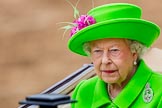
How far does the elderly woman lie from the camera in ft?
11.8

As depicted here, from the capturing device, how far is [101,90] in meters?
3.83

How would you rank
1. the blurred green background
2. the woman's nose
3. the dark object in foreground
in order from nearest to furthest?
1. the dark object in foreground
2. the woman's nose
3. the blurred green background

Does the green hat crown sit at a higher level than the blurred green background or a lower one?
lower

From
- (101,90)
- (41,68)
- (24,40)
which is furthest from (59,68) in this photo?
(101,90)

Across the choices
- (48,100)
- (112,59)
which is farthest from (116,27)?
(48,100)

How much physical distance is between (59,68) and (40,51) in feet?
4.17

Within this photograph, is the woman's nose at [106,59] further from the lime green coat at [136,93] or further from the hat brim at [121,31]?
the lime green coat at [136,93]

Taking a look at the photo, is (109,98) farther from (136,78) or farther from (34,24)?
(34,24)

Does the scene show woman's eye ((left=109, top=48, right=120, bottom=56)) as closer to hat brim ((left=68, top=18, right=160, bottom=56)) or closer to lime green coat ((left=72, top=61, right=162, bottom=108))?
hat brim ((left=68, top=18, right=160, bottom=56))

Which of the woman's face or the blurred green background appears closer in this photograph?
the woman's face

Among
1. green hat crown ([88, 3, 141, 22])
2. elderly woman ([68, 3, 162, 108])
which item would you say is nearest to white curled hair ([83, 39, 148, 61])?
elderly woman ([68, 3, 162, 108])

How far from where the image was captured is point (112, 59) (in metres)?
3.59

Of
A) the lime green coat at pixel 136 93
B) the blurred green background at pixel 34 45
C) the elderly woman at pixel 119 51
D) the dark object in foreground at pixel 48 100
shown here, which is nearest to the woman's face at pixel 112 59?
the elderly woman at pixel 119 51

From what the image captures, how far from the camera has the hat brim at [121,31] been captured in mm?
3586
